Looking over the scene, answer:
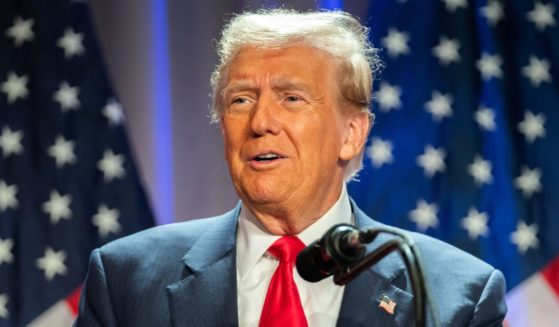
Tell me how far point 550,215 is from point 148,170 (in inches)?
58.1

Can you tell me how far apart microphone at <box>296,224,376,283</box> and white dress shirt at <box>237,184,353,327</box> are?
2.49 feet

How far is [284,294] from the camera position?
98.9 inches

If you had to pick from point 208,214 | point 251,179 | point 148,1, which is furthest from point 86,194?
point 251,179

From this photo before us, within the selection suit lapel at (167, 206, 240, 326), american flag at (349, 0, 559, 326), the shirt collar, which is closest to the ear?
the shirt collar

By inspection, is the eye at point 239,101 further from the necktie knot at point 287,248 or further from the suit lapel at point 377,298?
the suit lapel at point 377,298

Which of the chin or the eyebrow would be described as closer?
the chin

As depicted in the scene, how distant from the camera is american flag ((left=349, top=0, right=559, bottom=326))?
3.44 meters

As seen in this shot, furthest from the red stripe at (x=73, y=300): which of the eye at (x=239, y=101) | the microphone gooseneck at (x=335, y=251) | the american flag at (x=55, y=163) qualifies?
the microphone gooseneck at (x=335, y=251)

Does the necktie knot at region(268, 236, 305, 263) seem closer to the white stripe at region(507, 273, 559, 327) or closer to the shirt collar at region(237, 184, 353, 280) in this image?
the shirt collar at region(237, 184, 353, 280)

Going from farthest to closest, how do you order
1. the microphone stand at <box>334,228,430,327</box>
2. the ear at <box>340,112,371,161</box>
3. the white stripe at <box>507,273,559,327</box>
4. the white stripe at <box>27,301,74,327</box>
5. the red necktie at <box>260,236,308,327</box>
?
the white stripe at <box>507,273,559,327</box> < the white stripe at <box>27,301,74,327</box> < the ear at <box>340,112,371,161</box> < the red necktie at <box>260,236,308,327</box> < the microphone stand at <box>334,228,430,327</box>

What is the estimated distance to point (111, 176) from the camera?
331cm

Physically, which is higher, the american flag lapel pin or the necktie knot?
the necktie knot

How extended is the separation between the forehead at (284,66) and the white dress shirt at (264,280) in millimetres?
384

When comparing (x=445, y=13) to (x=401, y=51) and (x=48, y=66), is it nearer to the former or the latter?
(x=401, y=51)
